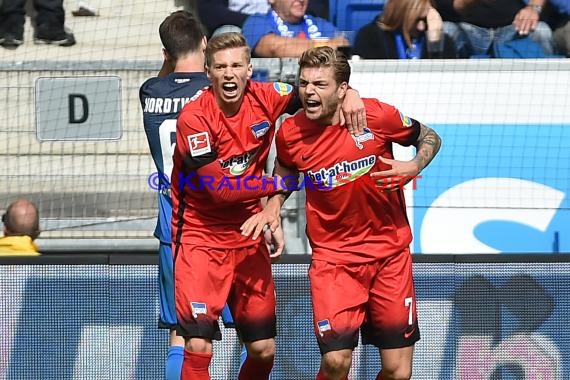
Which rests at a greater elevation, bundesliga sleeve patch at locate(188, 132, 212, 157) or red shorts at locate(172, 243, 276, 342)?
bundesliga sleeve patch at locate(188, 132, 212, 157)

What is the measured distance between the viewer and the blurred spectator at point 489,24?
8102 mm

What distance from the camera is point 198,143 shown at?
16.6 ft

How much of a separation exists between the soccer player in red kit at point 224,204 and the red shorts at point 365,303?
34 cm

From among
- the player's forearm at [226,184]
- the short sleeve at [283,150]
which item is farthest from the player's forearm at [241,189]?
the short sleeve at [283,150]

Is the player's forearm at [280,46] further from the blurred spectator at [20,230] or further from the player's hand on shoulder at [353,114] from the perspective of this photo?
the player's hand on shoulder at [353,114]

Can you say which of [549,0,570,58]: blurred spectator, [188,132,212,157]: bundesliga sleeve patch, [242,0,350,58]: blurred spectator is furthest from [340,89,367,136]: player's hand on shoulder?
[549,0,570,58]: blurred spectator

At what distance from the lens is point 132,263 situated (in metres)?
6.05

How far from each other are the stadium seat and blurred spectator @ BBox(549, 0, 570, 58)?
4.33 feet

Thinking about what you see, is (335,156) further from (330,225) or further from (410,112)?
(410,112)

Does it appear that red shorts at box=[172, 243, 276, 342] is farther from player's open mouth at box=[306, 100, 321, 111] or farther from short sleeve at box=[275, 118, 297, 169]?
player's open mouth at box=[306, 100, 321, 111]

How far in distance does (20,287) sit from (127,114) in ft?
6.70

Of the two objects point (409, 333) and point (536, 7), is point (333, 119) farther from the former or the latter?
point (536, 7)

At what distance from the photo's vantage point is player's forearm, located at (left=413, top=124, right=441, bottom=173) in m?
5.18

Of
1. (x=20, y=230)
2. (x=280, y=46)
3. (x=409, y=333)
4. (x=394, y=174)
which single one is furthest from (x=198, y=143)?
(x=280, y=46)
